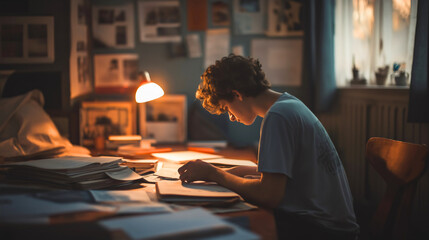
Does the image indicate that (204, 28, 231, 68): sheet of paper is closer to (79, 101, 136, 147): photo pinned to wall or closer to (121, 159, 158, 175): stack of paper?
(79, 101, 136, 147): photo pinned to wall

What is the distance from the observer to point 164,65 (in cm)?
290

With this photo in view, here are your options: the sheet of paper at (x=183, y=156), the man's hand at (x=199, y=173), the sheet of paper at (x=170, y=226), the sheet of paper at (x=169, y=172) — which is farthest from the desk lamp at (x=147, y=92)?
the sheet of paper at (x=170, y=226)

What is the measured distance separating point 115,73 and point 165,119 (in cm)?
47

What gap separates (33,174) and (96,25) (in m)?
1.70

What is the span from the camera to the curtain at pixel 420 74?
202 cm

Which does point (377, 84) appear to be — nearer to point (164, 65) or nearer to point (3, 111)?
point (164, 65)

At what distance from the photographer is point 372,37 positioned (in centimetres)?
283

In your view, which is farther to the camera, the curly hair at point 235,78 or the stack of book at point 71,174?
the curly hair at point 235,78

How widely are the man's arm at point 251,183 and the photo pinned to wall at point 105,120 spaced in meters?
1.23

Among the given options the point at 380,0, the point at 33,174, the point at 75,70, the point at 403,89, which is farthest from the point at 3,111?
the point at 380,0

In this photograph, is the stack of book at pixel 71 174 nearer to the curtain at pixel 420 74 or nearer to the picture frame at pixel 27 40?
the picture frame at pixel 27 40

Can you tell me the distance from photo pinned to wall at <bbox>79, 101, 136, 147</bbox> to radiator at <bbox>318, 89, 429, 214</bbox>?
52.6 inches

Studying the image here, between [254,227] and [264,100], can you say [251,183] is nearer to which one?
[254,227]

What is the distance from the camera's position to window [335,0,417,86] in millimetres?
2516
